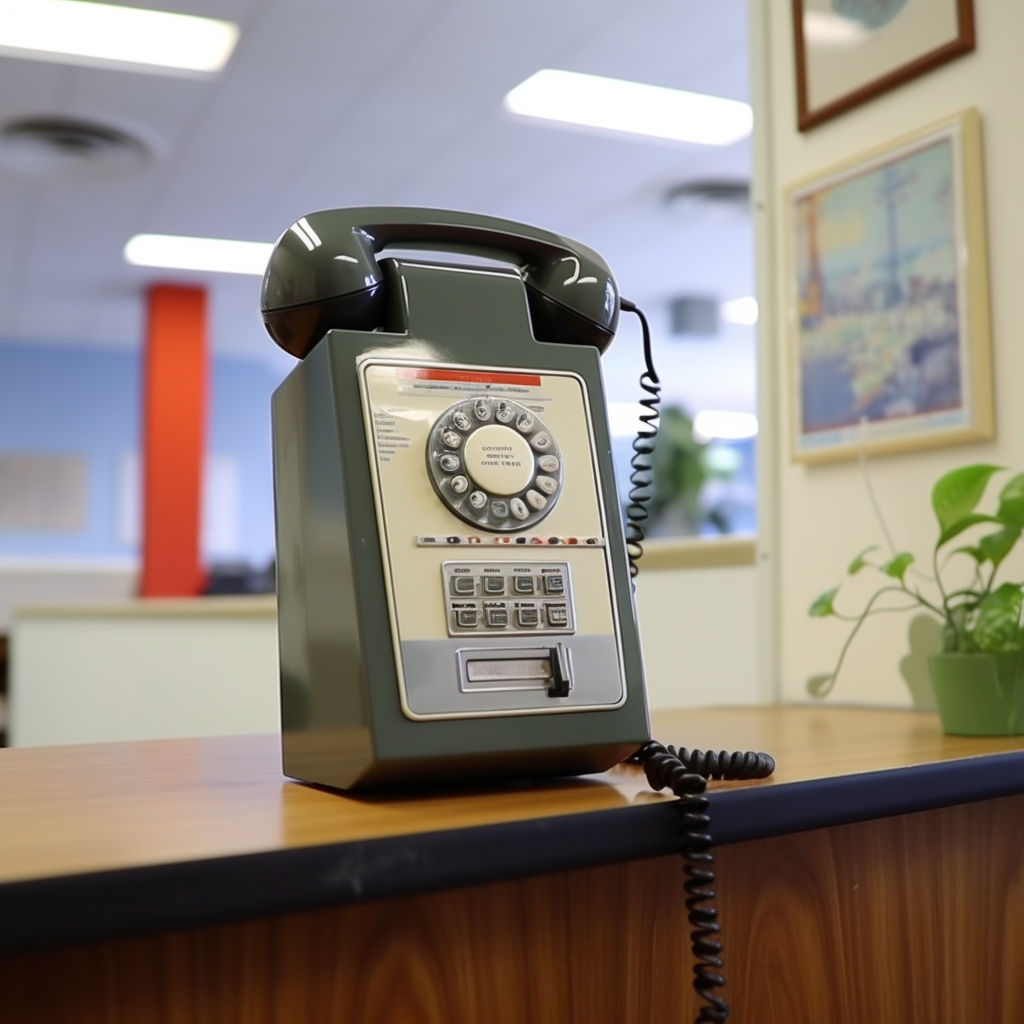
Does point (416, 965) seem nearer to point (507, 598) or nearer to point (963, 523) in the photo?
point (507, 598)

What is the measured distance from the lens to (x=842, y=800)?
58 cm

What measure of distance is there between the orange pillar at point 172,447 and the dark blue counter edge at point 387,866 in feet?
20.6

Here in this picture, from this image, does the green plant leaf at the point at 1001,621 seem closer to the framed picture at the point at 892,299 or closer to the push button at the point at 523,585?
the framed picture at the point at 892,299

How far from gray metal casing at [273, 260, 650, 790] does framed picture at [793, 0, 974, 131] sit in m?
0.77

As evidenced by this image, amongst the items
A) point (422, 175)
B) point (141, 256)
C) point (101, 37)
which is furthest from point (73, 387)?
point (101, 37)

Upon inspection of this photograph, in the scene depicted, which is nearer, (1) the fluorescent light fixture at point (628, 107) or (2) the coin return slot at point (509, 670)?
(2) the coin return slot at point (509, 670)

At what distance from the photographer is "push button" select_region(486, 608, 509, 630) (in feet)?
1.83

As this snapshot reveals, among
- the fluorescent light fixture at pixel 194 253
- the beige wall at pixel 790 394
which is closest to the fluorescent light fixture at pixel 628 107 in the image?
the fluorescent light fixture at pixel 194 253

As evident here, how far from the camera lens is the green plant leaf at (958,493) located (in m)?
0.91

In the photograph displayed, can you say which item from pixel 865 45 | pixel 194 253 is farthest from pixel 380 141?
pixel 865 45

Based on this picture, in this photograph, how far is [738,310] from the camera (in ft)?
23.3

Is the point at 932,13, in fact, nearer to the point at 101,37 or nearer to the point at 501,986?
the point at 501,986

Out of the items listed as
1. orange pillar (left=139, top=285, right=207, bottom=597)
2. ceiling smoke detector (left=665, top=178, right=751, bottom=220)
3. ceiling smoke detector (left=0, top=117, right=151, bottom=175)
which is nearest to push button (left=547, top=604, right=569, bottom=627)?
ceiling smoke detector (left=0, top=117, right=151, bottom=175)

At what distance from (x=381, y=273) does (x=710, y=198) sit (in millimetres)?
4579
